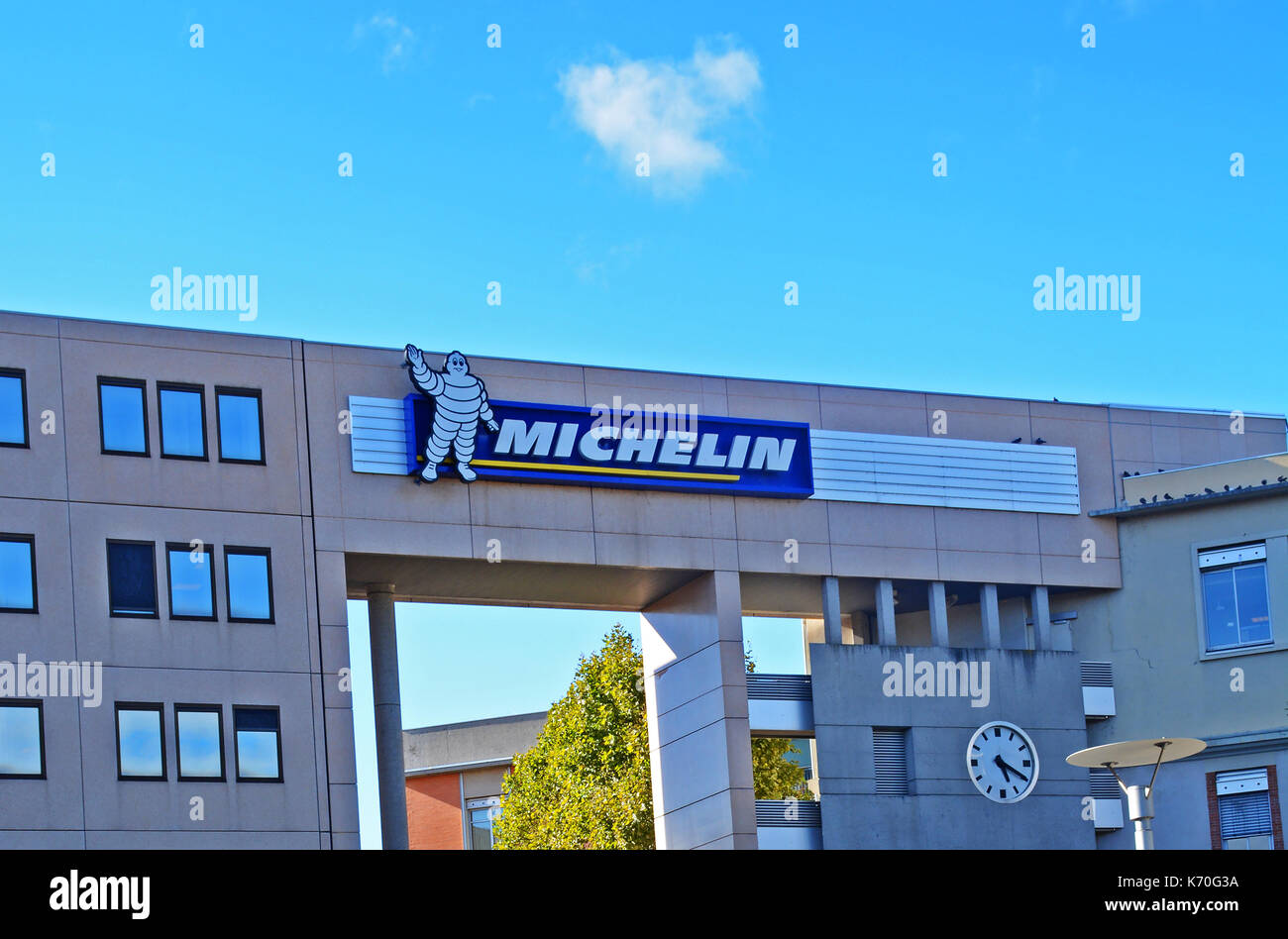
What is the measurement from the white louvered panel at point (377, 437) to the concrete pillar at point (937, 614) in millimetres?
12683

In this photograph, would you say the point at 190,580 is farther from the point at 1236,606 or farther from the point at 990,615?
the point at 1236,606

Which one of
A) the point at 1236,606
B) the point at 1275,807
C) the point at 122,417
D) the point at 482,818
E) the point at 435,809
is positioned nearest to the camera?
the point at 122,417

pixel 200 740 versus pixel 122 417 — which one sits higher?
pixel 122 417

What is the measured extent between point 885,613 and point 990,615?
2.74m

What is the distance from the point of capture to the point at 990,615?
4056 cm

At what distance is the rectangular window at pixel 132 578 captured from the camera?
3281 cm

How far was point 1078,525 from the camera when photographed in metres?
42.0

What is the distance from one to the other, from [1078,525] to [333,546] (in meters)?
18.0

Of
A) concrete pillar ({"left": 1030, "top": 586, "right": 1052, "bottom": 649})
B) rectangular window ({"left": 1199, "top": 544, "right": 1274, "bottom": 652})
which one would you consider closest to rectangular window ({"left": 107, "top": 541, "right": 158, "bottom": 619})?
concrete pillar ({"left": 1030, "top": 586, "right": 1052, "bottom": 649})

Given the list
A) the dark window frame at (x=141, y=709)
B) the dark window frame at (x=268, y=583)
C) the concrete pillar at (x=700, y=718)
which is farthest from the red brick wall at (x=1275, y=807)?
the dark window frame at (x=141, y=709)

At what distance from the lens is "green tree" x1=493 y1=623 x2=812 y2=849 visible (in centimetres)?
4912

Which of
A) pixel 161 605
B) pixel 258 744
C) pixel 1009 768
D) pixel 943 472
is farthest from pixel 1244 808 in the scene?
pixel 161 605
